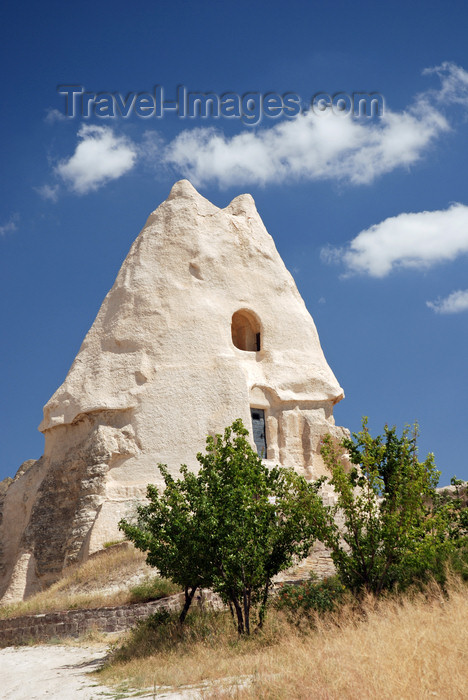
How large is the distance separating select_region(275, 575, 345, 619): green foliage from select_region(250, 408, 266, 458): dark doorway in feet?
30.6

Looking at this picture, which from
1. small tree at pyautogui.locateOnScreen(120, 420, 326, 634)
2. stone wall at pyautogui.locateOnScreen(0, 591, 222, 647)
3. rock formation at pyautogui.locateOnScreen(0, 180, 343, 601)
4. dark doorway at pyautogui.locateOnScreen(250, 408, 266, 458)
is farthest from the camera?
dark doorway at pyautogui.locateOnScreen(250, 408, 266, 458)

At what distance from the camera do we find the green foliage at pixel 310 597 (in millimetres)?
11773

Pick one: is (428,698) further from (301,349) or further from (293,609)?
(301,349)

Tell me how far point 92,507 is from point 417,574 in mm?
10263

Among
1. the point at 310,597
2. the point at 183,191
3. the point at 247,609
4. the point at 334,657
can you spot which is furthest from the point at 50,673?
the point at 183,191

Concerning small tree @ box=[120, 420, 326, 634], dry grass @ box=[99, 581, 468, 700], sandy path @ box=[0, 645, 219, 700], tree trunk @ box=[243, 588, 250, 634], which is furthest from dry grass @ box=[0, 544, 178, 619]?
tree trunk @ box=[243, 588, 250, 634]

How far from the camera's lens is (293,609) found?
12055 mm

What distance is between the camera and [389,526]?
11.4 metres

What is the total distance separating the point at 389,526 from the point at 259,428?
11.7 meters

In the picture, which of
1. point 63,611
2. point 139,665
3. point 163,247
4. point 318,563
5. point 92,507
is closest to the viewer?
point 139,665

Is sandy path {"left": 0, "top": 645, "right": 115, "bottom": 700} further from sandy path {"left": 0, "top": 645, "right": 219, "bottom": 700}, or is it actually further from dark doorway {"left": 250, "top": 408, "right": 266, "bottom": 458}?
dark doorway {"left": 250, "top": 408, "right": 266, "bottom": 458}

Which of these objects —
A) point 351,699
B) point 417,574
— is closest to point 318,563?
point 417,574

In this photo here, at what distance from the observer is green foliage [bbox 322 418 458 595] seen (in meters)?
11.5

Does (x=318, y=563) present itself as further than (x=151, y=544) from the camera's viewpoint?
Yes
